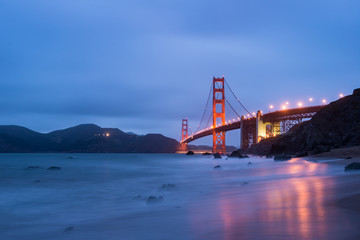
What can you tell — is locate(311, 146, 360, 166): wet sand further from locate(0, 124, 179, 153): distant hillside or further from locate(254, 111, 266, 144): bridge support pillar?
locate(0, 124, 179, 153): distant hillside

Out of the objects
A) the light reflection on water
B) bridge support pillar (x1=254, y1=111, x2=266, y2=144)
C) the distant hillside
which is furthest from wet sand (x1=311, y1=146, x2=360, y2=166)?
the distant hillside

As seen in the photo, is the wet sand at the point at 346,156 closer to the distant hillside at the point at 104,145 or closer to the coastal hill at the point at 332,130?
the coastal hill at the point at 332,130

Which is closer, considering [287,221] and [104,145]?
[287,221]

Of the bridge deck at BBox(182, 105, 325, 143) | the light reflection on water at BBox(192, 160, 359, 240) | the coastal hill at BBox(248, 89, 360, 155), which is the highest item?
the bridge deck at BBox(182, 105, 325, 143)

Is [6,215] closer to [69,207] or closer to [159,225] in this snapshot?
[69,207]

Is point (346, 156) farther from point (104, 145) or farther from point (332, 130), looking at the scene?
point (104, 145)

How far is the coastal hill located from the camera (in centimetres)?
2319

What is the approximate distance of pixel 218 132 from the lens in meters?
58.2

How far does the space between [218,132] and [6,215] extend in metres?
54.6

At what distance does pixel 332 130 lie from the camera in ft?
82.7

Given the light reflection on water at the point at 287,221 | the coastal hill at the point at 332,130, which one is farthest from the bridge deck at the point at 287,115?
the light reflection on water at the point at 287,221

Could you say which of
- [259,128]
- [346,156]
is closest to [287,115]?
[259,128]

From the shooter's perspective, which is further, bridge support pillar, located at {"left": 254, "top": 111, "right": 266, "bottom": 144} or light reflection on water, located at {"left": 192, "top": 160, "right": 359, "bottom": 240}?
bridge support pillar, located at {"left": 254, "top": 111, "right": 266, "bottom": 144}

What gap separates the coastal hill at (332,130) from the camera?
23.2 meters
